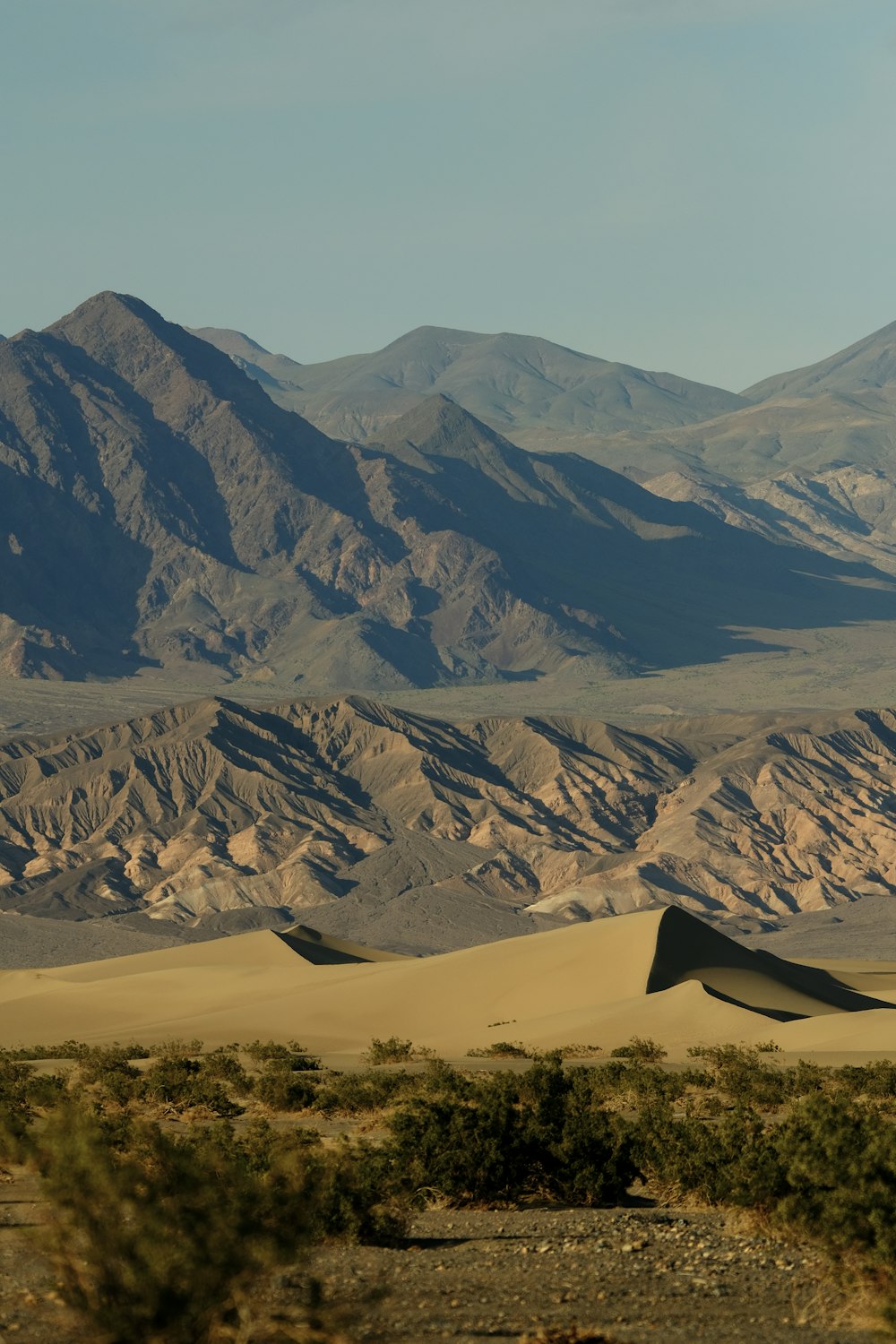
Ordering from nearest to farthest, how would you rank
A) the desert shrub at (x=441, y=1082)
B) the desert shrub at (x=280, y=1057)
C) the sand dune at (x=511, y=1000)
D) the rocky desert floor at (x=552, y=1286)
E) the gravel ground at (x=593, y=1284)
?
the rocky desert floor at (x=552, y=1286) → the gravel ground at (x=593, y=1284) → the desert shrub at (x=441, y=1082) → the desert shrub at (x=280, y=1057) → the sand dune at (x=511, y=1000)

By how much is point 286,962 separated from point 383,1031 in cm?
2059

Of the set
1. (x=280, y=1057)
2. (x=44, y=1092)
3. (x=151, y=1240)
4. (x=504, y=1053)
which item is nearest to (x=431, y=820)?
(x=504, y=1053)

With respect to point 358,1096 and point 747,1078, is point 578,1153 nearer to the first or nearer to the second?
point 358,1096

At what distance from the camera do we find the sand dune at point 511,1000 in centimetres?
4122

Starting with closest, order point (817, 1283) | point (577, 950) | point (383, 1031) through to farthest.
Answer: point (817, 1283) → point (383, 1031) → point (577, 950)

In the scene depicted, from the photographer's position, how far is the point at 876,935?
9519cm

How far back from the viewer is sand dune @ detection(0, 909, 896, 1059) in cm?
4122

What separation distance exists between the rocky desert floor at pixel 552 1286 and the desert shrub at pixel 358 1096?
8.72 m

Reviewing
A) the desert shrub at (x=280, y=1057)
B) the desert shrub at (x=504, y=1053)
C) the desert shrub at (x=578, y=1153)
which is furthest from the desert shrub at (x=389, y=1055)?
the desert shrub at (x=578, y=1153)

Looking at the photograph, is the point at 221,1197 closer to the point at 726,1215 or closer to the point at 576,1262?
the point at 576,1262

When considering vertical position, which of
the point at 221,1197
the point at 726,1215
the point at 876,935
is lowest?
the point at 876,935

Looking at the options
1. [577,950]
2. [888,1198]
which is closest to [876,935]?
[577,950]

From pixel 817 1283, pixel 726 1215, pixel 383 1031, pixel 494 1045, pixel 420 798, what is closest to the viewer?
pixel 817 1283

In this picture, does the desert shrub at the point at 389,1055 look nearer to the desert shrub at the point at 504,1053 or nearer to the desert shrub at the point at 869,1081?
the desert shrub at the point at 504,1053
